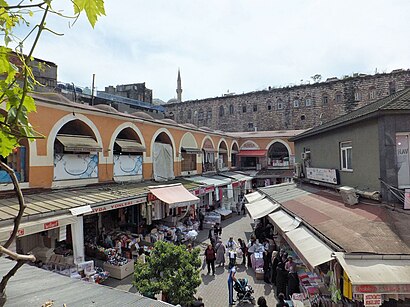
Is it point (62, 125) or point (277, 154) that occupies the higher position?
point (62, 125)

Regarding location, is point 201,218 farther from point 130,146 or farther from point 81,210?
point 81,210

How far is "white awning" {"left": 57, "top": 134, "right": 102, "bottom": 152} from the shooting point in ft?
35.2

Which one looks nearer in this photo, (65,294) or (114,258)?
(65,294)

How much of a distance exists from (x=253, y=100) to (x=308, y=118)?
7.78 meters

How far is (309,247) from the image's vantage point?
7012mm

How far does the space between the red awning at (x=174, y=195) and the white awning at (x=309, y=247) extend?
6.24m

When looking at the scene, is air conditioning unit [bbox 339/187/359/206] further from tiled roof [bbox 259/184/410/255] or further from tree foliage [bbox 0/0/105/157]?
tree foliage [bbox 0/0/105/157]

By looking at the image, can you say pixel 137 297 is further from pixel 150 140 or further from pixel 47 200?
pixel 150 140

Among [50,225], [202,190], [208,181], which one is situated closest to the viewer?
[50,225]

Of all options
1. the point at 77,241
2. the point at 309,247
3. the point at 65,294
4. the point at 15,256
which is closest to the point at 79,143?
the point at 77,241

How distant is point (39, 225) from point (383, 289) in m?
8.00

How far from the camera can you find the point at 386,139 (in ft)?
25.8

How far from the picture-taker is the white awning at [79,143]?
422 inches

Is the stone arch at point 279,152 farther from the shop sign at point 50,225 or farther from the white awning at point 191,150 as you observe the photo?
the shop sign at point 50,225
